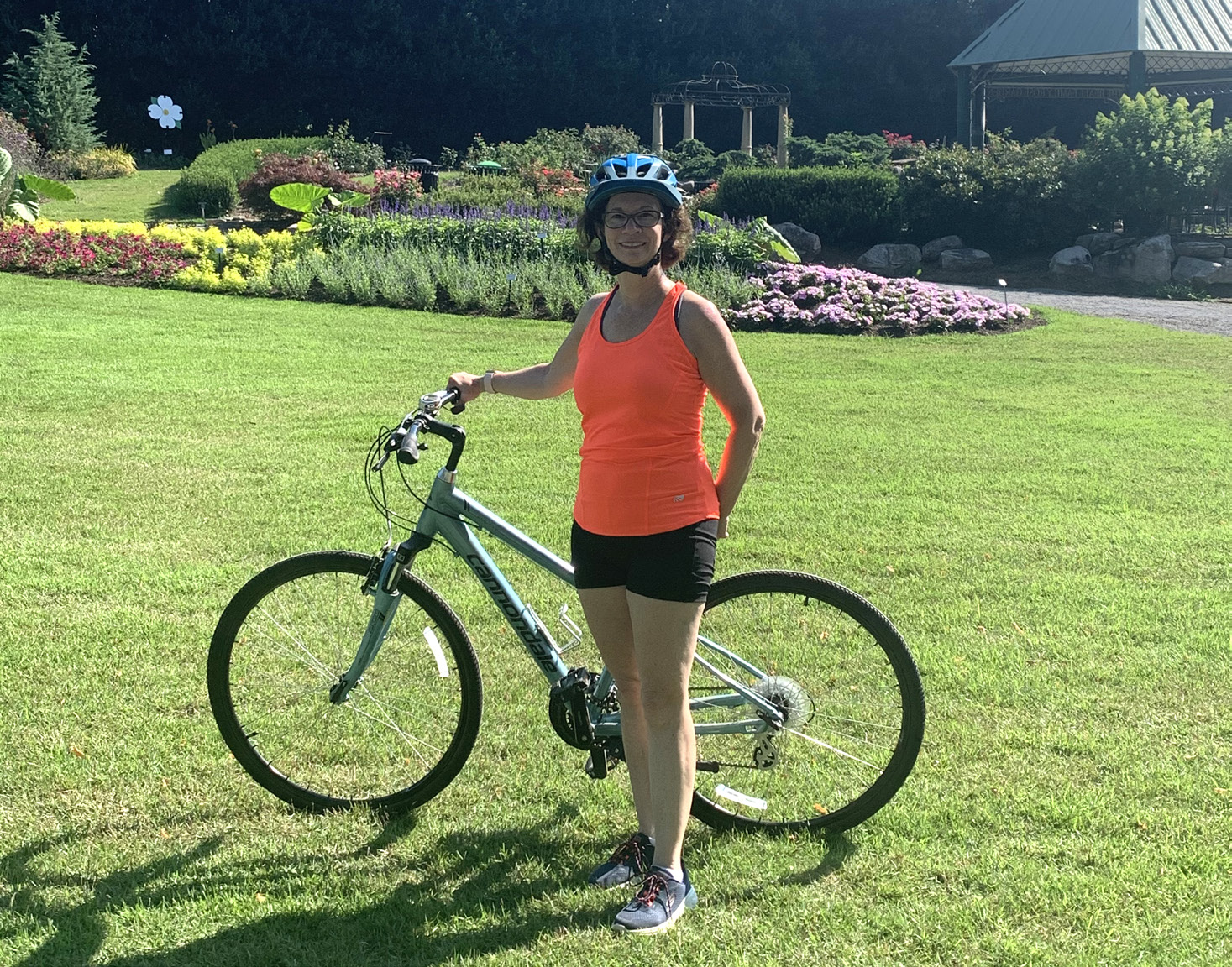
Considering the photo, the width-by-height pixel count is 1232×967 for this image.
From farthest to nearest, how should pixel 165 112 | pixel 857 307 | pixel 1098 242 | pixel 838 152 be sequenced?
1. pixel 165 112
2. pixel 838 152
3. pixel 1098 242
4. pixel 857 307

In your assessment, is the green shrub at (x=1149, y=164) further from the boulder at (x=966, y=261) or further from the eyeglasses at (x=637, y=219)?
the eyeglasses at (x=637, y=219)

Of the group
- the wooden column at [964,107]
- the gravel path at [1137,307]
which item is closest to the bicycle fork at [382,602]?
the gravel path at [1137,307]

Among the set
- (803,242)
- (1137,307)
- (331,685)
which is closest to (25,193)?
(803,242)

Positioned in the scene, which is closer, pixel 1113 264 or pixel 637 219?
pixel 637 219

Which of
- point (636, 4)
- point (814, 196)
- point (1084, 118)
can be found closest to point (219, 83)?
point (636, 4)

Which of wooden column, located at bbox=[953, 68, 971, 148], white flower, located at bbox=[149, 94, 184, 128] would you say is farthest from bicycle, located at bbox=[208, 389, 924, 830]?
white flower, located at bbox=[149, 94, 184, 128]

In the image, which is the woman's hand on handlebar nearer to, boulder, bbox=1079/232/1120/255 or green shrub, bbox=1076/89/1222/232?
boulder, bbox=1079/232/1120/255

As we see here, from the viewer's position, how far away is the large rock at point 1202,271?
1969 centimetres

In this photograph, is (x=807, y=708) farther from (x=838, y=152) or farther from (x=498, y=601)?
(x=838, y=152)

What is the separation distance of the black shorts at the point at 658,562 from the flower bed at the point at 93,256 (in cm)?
1406

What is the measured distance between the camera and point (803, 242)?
22672 mm

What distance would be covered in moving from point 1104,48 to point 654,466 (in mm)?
26833

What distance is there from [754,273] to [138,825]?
13.0 metres

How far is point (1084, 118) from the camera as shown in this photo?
38594mm
